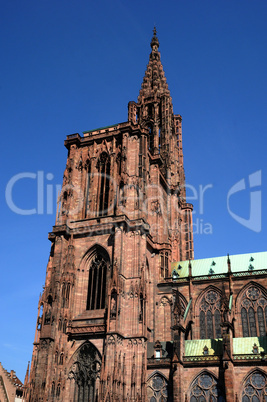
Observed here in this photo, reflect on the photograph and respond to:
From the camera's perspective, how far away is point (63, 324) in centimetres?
4216

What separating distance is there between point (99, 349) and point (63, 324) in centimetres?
412

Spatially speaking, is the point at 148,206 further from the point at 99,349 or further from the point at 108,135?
the point at 99,349

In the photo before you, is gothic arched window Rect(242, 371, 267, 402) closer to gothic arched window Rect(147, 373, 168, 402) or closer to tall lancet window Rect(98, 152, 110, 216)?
gothic arched window Rect(147, 373, 168, 402)

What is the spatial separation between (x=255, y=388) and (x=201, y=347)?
6.09 metres

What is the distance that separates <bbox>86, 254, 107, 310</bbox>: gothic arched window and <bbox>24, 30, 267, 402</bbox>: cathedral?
3.8 inches

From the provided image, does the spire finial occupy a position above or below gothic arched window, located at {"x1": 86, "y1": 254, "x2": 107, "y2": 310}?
above

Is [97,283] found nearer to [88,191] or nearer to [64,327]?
A: [64,327]

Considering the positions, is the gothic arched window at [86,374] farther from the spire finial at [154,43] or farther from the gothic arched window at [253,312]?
the spire finial at [154,43]

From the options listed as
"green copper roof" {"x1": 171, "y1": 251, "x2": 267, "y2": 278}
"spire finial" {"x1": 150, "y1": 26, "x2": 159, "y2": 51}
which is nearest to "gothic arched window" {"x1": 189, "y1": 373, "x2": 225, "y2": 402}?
"green copper roof" {"x1": 171, "y1": 251, "x2": 267, "y2": 278}

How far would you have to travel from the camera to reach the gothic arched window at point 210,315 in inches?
1805

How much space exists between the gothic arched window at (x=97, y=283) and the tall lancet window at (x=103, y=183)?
528cm

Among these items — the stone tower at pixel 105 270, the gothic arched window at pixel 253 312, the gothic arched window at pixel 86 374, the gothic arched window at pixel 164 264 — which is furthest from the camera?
the gothic arched window at pixel 164 264

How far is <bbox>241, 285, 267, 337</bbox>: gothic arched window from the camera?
1752 inches

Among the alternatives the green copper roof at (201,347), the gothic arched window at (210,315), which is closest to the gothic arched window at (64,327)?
the green copper roof at (201,347)
